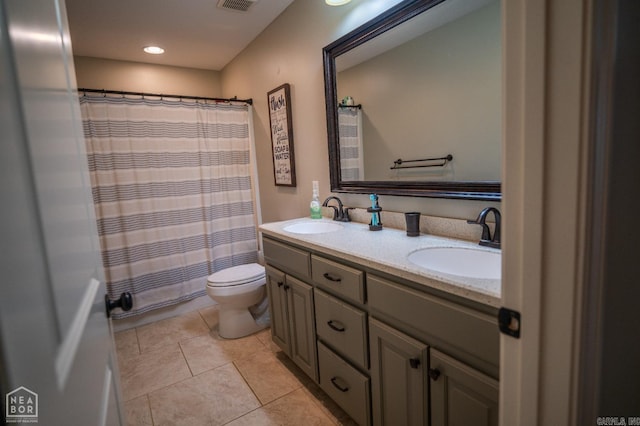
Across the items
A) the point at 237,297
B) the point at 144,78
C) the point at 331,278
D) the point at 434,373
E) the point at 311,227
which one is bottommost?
the point at 237,297

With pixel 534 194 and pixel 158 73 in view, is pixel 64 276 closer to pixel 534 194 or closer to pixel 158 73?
pixel 534 194

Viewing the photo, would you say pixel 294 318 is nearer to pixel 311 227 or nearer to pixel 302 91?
pixel 311 227

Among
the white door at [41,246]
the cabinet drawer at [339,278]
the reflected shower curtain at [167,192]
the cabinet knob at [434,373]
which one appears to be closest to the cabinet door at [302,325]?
the cabinet drawer at [339,278]

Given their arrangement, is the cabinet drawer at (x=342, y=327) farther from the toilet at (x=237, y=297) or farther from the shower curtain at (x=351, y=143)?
the toilet at (x=237, y=297)

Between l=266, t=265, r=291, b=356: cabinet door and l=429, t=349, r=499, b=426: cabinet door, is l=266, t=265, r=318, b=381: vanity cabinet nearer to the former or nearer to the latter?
l=266, t=265, r=291, b=356: cabinet door

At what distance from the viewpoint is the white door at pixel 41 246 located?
34cm

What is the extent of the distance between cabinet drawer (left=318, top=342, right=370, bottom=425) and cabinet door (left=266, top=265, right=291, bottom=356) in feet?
1.23

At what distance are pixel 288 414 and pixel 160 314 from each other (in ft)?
5.83

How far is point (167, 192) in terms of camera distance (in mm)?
2760

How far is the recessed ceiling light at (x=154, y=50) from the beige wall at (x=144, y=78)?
13.6 inches

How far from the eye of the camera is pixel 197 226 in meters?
2.91

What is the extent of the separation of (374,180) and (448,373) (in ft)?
3.76

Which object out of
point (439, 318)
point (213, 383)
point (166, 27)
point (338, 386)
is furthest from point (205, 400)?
point (166, 27)

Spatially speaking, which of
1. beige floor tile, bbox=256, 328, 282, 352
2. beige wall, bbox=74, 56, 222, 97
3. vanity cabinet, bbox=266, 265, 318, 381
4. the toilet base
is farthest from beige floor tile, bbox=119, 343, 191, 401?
beige wall, bbox=74, 56, 222, 97
